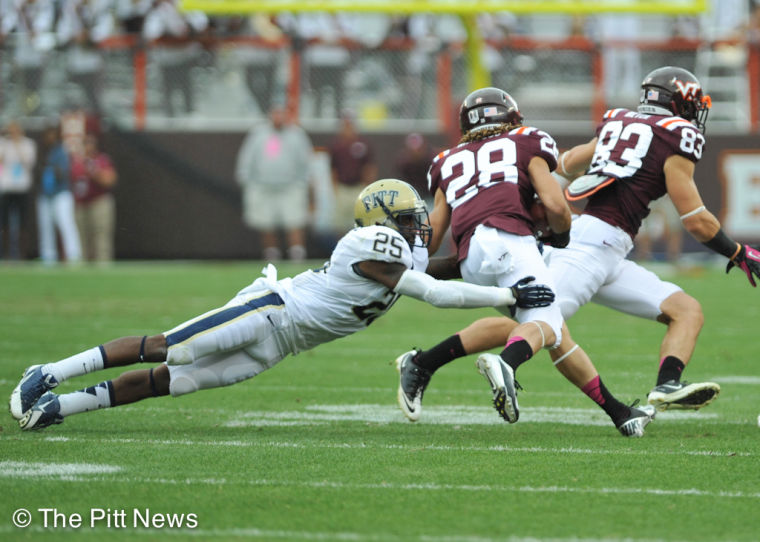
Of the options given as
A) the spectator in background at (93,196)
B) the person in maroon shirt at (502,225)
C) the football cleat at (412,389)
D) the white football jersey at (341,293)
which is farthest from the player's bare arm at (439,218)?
the spectator in background at (93,196)

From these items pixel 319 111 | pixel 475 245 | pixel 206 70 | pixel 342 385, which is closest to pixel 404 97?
pixel 319 111

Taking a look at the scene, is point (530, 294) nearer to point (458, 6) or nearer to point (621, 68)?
point (458, 6)

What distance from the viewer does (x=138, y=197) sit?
17000 millimetres

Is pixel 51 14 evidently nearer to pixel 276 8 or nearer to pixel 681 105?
pixel 276 8

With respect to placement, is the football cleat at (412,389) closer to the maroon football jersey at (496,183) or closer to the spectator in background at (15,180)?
the maroon football jersey at (496,183)

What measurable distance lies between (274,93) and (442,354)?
1150 centimetres

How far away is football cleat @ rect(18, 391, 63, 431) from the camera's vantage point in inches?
207

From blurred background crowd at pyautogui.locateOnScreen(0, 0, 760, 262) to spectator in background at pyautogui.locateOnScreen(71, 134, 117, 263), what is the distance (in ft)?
0.08

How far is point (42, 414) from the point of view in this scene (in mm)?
5262

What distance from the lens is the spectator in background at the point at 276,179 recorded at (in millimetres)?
16148

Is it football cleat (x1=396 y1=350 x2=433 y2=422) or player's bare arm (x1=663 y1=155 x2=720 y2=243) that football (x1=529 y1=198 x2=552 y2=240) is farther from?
football cleat (x1=396 y1=350 x2=433 y2=422)

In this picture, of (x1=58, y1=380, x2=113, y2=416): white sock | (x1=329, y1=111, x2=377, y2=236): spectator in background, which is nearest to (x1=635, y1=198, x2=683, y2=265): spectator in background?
(x1=329, y1=111, x2=377, y2=236): spectator in background

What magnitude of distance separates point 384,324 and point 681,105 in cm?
491

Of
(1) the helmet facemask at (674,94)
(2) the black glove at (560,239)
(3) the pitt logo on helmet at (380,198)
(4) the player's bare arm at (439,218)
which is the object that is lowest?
(2) the black glove at (560,239)
